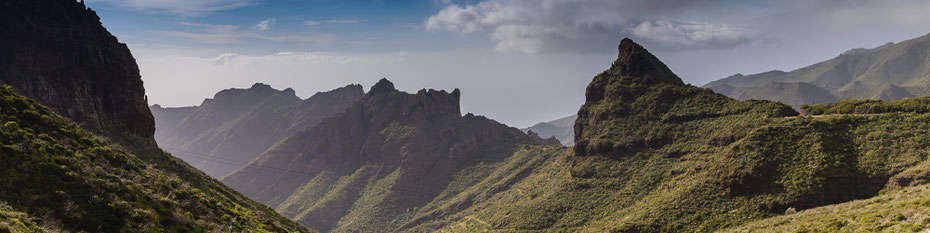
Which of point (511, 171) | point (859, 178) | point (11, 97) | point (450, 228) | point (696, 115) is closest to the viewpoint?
point (11, 97)

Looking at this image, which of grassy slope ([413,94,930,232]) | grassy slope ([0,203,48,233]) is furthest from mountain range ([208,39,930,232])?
grassy slope ([0,203,48,233])

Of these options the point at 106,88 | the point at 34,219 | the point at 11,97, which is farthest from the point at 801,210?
the point at 106,88

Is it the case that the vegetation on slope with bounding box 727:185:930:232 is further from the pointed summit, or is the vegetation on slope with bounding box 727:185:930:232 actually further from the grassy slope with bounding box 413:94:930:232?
the pointed summit

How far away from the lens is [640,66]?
120312mm

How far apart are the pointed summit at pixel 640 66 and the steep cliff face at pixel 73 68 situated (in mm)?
109907

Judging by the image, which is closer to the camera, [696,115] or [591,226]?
[591,226]

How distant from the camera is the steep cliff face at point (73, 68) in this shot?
64.1m

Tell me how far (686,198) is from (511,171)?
101 metres

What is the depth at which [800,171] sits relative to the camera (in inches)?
2650

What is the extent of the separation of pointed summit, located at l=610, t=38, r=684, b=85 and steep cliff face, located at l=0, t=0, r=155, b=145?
10991 cm

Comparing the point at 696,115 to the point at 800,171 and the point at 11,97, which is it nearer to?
the point at 800,171

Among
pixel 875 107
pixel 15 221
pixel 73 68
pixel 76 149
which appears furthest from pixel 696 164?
pixel 73 68

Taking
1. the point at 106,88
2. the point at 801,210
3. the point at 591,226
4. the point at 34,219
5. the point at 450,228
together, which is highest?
the point at 106,88

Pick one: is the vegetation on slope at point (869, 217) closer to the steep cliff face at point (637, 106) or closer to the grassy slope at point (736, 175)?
the grassy slope at point (736, 175)
